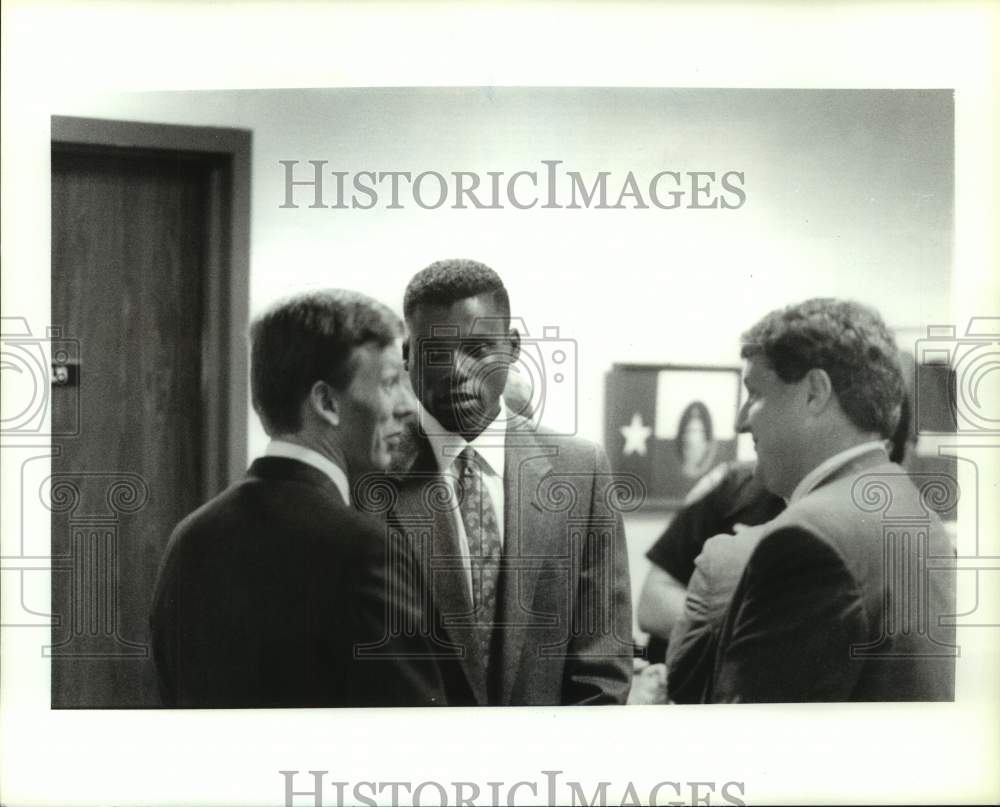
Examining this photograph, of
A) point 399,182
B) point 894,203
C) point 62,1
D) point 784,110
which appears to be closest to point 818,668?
point 894,203

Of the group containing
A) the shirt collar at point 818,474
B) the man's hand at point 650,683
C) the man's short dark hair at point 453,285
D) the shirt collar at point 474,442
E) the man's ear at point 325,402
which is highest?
the man's short dark hair at point 453,285

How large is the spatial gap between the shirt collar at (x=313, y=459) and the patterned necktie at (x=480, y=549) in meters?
0.31

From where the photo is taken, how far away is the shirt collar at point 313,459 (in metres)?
3.04

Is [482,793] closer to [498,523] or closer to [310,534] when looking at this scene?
[498,523]

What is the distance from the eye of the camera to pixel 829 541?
121 inches

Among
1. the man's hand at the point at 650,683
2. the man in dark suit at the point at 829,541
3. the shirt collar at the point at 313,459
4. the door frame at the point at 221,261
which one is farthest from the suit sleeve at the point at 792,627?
the door frame at the point at 221,261

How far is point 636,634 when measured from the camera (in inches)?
121

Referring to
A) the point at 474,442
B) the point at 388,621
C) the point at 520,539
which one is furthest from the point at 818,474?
the point at 388,621

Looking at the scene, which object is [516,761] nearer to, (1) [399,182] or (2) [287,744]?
(2) [287,744]

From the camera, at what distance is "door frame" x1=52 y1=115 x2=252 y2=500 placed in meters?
3.03

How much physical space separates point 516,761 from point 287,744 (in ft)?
1.99

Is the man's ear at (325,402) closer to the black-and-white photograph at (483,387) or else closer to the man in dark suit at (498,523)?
the black-and-white photograph at (483,387)

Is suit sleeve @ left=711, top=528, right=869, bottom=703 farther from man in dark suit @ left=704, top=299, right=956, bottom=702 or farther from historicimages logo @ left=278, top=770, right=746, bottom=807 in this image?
historicimages logo @ left=278, top=770, right=746, bottom=807

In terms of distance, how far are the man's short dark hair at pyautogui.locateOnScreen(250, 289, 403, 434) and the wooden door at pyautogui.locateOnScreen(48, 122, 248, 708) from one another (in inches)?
2.5
